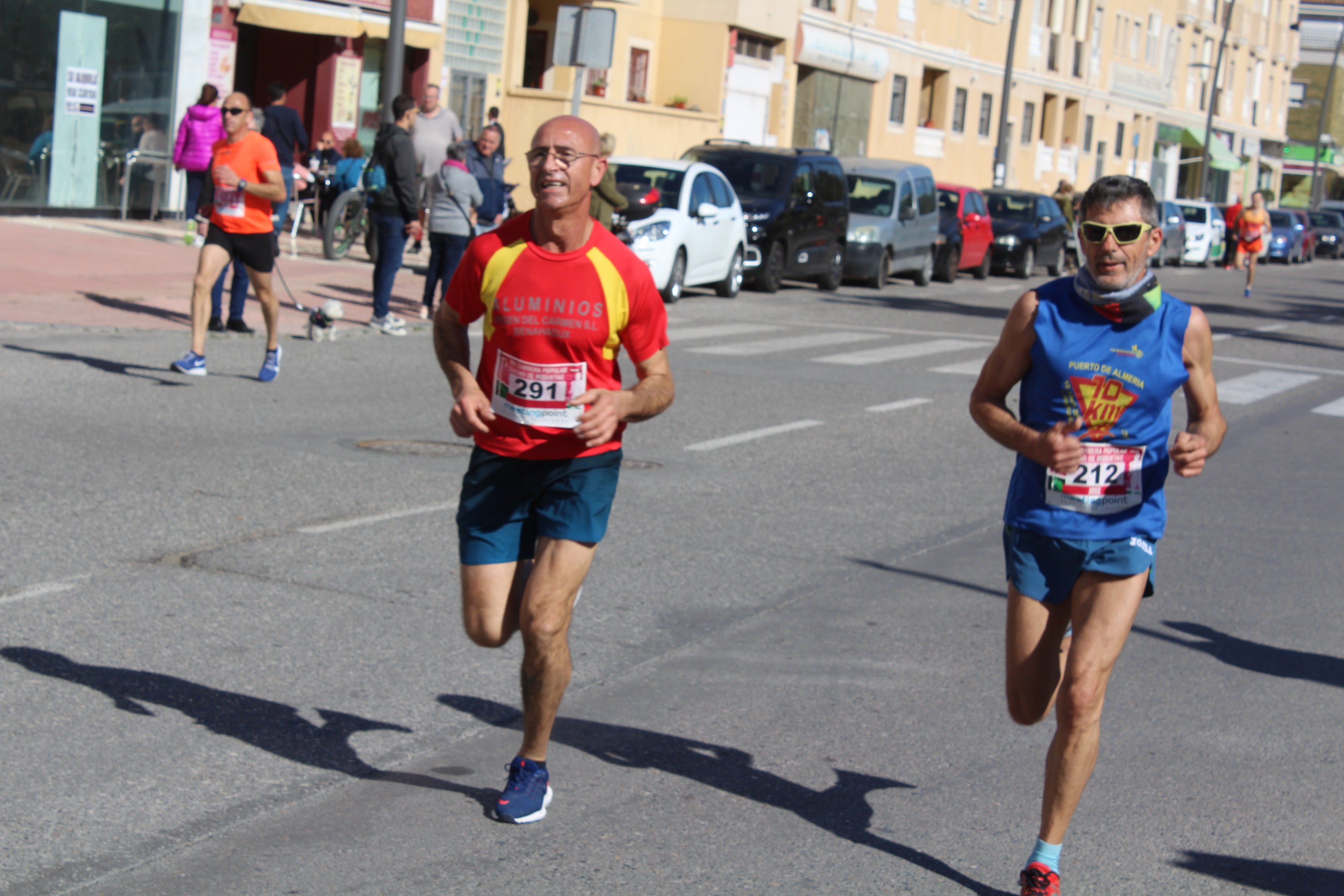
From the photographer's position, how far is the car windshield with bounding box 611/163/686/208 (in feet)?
66.5

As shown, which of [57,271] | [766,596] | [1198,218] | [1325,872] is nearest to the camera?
[1325,872]

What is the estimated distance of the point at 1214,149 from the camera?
7569 cm

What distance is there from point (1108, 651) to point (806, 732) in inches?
56.1

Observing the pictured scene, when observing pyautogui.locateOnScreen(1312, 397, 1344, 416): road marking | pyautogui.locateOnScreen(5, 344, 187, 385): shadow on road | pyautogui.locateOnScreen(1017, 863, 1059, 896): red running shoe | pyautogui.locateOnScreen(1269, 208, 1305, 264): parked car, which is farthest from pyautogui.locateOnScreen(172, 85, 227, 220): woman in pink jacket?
pyautogui.locateOnScreen(1269, 208, 1305, 264): parked car

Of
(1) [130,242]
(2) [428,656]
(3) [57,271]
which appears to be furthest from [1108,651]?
(1) [130,242]

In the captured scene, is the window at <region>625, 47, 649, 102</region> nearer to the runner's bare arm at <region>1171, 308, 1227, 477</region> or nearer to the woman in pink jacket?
the woman in pink jacket

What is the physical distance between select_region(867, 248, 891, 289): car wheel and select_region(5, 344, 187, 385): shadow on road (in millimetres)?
15321

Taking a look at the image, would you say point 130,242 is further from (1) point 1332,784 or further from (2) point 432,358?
(1) point 1332,784

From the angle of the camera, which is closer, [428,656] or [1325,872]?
[1325,872]

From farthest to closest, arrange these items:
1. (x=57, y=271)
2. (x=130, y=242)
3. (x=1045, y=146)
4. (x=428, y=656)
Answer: (x=1045, y=146)
(x=130, y=242)
(x=57, y=271)
(x=428, y=656)

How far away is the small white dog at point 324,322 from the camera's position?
1420 cm

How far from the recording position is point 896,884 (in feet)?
13.5

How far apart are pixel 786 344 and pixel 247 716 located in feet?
39.7

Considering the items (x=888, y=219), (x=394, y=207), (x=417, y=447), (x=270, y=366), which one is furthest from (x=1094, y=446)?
(x=888, y=219)
